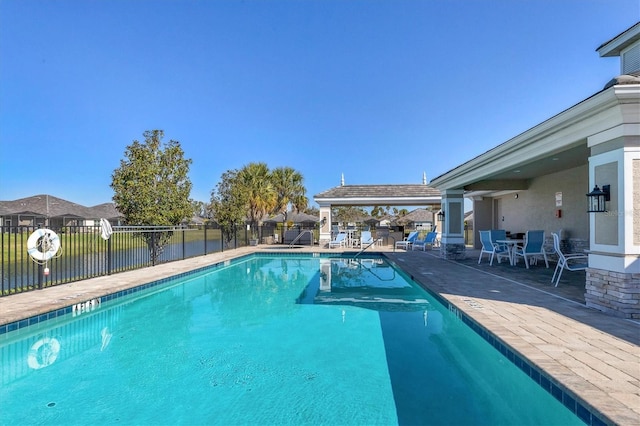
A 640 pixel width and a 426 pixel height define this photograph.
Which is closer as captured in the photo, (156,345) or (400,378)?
(400,378)

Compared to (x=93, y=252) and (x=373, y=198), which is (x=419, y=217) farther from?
(x=93, y=252)

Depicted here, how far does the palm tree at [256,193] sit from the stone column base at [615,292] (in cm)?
1768

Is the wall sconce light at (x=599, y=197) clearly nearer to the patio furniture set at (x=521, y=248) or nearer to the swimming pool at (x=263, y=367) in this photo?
the swimming pool at (x=263, y=367)

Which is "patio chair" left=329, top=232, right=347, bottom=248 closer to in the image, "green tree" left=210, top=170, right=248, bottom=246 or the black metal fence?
→ "green tree" left=210, top=170, right=248, bottom=246

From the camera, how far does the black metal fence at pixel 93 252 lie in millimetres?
6297

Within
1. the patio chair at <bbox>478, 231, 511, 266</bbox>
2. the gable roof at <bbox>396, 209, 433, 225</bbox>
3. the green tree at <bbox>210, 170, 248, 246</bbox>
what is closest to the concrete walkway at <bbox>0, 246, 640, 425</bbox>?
the patio chair at <bbox>478, 231, 511, 266</bbox>

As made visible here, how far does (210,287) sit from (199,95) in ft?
36.5

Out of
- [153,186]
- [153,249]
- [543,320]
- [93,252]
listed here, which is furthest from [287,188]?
[543,320]

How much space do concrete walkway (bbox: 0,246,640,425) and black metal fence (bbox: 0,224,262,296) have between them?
1.49 ft

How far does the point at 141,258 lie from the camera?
11047 mm

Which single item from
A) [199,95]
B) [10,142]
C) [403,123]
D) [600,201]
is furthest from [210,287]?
[403,123]

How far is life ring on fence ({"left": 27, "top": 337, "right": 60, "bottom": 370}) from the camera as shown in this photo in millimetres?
4004

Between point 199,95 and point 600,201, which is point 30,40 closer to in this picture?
point 199,95

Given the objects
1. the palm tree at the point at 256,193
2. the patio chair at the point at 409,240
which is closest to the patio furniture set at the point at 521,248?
the patio chair at the point at 409,240
